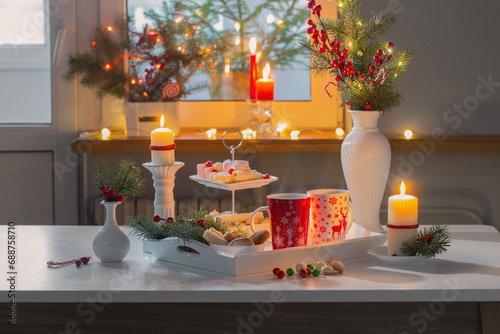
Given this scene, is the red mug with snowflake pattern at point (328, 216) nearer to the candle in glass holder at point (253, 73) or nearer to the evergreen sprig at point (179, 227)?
the evergreen sprig at point (179, 227)

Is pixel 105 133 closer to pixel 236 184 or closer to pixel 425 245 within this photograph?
pixel 236 184

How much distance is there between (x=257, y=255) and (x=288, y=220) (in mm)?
111

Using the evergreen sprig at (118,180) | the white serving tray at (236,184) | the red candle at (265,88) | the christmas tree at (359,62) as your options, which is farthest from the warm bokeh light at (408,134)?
the evergreen sprig at (118,180)

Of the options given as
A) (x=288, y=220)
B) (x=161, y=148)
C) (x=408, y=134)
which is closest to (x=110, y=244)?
(x=161, y=148)

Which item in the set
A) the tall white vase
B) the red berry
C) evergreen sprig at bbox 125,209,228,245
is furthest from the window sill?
the red berry

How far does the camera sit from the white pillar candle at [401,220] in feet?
4.54

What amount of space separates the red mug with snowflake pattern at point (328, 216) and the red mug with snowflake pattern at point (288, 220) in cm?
5

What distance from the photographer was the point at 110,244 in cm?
141

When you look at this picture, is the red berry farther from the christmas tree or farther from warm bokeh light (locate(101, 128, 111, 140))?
warm bokeh light (locate(101, 128, 111, 140))

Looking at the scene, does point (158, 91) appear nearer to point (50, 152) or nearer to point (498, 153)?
point (50, 152)

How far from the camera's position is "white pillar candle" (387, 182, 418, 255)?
54.5 inches

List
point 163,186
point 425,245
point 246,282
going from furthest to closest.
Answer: point 163,186, point 425,245, point 246,282

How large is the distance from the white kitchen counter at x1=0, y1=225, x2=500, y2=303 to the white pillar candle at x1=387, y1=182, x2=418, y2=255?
0.06 m
